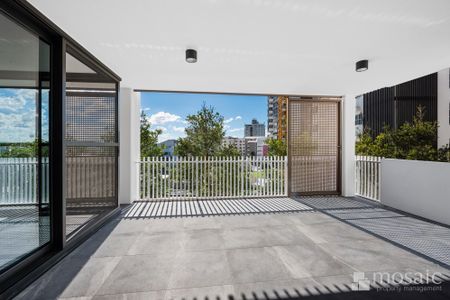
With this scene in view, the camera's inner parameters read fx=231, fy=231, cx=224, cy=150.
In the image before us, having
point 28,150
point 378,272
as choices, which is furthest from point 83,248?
point 378,272

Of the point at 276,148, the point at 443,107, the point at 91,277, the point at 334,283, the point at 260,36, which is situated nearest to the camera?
the point at 334,283

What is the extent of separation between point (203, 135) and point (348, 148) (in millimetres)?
5873

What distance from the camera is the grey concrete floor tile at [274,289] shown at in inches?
77.2

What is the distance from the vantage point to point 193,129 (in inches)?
401

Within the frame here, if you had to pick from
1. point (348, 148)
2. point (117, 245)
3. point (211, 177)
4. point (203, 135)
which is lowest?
point (117, 245)

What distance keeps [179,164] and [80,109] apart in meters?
2.63

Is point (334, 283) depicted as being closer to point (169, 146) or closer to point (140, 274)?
point (140, 274)

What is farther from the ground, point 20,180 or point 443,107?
point 443,107

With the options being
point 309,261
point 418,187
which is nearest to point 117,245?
point 309,261

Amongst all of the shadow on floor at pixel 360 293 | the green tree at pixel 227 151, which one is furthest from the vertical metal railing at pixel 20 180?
the green tree at pixel 227 151

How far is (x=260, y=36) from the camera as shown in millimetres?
2906

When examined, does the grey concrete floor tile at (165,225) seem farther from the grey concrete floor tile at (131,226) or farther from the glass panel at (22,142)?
the glass panel at (22,142)

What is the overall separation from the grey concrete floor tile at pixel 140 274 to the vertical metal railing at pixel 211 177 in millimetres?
2986

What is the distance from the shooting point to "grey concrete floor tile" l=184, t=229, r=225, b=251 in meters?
2.94
